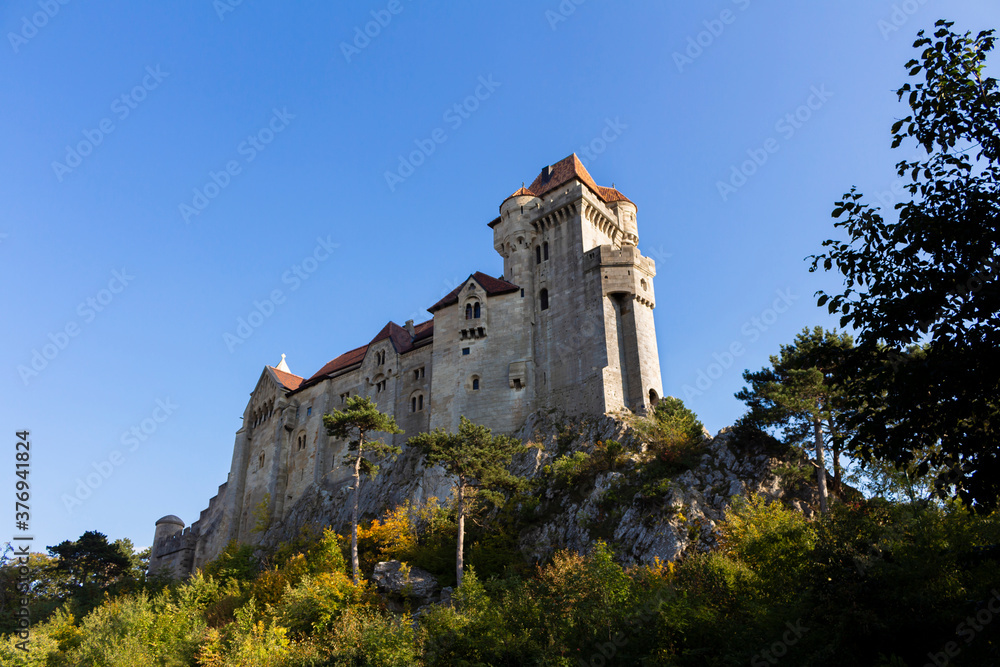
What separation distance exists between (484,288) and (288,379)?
26.4m

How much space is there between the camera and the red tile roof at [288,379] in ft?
231

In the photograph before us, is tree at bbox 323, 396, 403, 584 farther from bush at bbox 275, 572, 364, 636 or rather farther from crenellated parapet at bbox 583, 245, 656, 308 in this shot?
crenellated parapet at bbox 583, 245, 656, 308

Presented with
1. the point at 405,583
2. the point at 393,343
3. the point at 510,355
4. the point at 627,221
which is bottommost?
the point at 405,583

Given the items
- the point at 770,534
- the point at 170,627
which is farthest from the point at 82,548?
the point at 770,534

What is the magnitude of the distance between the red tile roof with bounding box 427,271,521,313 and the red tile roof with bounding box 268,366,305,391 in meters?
18.9

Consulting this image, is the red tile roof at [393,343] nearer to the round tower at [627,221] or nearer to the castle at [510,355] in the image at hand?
the castle at [510,355]

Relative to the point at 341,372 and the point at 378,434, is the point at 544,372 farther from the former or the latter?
the point at 341,372

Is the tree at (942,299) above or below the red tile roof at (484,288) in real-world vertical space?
below

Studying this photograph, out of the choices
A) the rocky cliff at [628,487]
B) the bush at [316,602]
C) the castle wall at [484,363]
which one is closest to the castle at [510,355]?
the castle wall at [484,363]

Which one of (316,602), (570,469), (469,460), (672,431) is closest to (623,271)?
(672,431)

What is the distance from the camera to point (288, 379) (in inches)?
2840

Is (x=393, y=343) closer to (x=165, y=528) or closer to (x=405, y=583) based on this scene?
(x=405, y=583)

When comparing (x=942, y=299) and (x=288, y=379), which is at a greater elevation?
(x=288, y=379)

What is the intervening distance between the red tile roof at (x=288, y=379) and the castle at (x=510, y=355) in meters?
1.47
